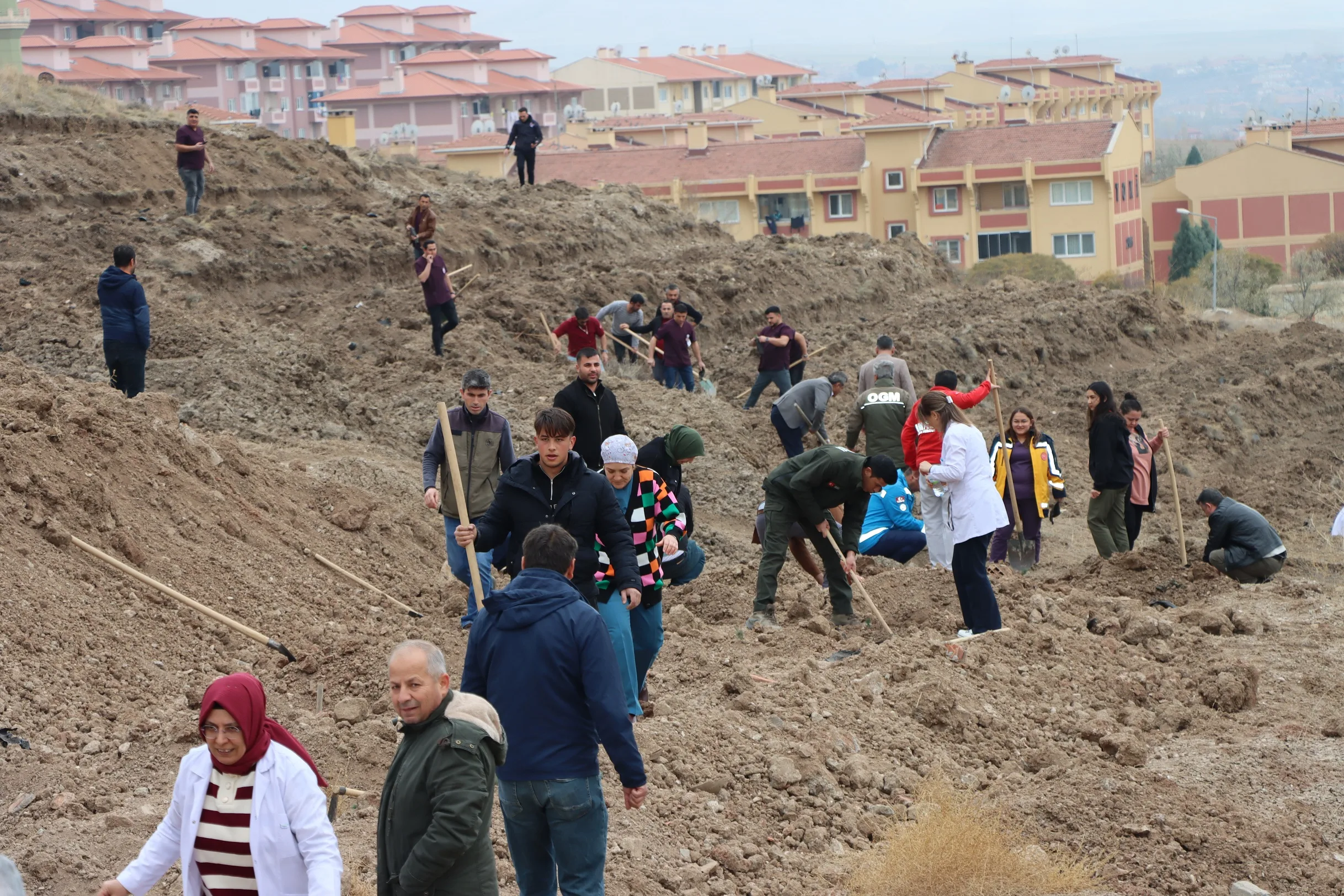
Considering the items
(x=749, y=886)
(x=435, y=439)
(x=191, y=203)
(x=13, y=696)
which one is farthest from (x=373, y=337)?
(x=749, y=886)

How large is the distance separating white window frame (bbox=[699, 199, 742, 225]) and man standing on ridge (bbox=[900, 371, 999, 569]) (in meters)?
57.5

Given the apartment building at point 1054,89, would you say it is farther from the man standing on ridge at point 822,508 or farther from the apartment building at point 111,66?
the man standing on ridge at point 822,508

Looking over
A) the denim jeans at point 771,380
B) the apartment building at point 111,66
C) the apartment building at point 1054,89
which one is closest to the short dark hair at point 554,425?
the denim jeans at point 771,380

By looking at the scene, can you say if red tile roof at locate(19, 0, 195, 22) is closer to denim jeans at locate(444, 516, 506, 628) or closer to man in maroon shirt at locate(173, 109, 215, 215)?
man in maroon shirt at locate(173, 109, 215, 215)

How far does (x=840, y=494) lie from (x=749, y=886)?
11.7 ft

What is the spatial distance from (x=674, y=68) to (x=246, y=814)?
122m

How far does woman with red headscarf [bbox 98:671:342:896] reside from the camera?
12.2 feet

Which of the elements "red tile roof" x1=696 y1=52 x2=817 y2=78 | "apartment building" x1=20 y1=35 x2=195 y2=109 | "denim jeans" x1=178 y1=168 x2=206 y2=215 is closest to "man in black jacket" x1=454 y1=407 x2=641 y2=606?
"denim jeans" x1=178 y1=168 x2=206 y2=215

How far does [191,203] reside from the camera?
22188mm

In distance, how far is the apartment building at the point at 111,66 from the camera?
280ft

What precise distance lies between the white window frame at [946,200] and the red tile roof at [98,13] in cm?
5948

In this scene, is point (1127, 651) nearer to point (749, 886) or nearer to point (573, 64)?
point (749, 886)

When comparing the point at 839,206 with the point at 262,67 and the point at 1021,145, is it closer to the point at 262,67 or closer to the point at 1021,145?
the point at 1021,145

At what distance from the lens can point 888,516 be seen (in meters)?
12.2
